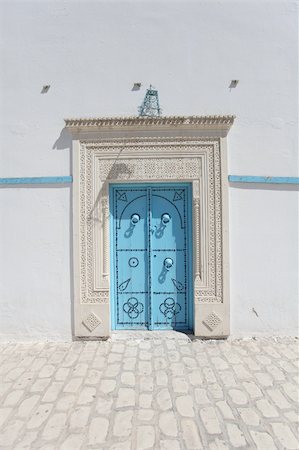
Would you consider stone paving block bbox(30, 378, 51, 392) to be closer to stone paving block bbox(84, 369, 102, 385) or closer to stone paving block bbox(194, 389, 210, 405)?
stone paving block bbox(84, 369, 102, 385)

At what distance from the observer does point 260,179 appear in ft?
10.9

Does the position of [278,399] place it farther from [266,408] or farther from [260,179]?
[260,179]

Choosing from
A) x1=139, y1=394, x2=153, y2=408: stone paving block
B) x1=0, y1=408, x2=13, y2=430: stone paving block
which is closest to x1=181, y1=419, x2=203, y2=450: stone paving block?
x1=139, y1=394, x2=153, y2=408: stone paving block

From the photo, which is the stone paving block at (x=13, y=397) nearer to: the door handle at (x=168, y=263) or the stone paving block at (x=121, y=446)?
the stone paving block at (x=121, y=446)

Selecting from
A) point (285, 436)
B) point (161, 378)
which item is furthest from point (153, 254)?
point (285, 436)

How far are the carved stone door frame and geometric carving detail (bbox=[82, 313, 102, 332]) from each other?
0.04ft

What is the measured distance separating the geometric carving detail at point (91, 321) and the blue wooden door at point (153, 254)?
0.78 feet

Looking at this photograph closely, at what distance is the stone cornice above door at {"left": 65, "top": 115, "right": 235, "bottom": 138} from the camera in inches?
127

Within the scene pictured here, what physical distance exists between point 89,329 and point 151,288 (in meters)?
0.89

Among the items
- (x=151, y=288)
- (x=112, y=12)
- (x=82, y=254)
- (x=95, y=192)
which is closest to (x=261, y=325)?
(x=151, y=288)

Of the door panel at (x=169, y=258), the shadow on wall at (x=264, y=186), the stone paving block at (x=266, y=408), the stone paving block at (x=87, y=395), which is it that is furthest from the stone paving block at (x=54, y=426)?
the shadow on wall at (x=264, y=186)

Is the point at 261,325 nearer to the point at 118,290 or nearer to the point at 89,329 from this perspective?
the point at 118,290

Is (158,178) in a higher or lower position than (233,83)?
lower

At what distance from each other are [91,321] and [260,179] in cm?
268
